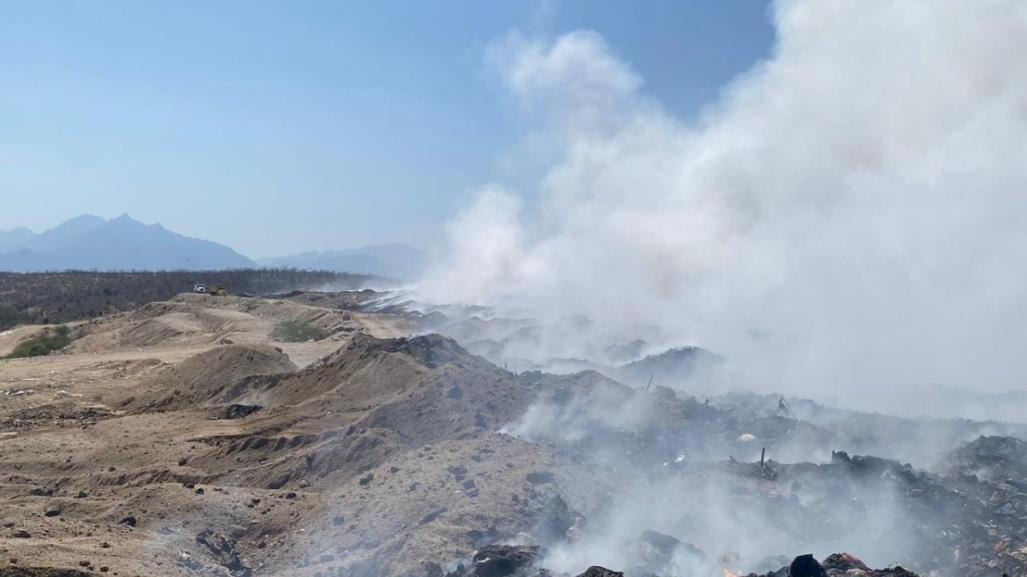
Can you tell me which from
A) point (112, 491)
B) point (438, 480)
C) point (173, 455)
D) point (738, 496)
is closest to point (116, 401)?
point (173, 455)

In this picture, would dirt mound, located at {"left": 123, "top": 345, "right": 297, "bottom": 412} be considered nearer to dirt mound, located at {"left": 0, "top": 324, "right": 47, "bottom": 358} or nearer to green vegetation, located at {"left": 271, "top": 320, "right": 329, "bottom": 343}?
green vegetation, located at {"left": 271, "top": 320, "right": 329, "bottom": 343}

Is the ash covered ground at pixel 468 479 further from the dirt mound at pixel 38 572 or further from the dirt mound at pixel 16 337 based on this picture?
the dirt mound at pixel 16 337

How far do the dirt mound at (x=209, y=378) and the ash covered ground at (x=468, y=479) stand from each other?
9 centimetres

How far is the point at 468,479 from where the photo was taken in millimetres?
12359

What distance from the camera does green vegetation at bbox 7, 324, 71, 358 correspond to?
109 feet

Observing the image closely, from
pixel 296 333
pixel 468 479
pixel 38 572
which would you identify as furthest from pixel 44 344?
pixel 38 572

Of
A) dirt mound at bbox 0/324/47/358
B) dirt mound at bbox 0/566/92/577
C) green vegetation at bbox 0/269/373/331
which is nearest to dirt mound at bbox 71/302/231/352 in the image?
dirt mound at bbox 0/324/47/358

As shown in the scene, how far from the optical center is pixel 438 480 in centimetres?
1239

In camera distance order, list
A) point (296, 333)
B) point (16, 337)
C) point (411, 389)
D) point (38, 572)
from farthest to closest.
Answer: point (296, 333)
point (16, 337)
point (411, 389)
point (38, 572)

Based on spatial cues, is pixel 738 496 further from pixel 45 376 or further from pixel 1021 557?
pixel 45 376

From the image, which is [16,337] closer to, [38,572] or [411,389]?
[411,389]

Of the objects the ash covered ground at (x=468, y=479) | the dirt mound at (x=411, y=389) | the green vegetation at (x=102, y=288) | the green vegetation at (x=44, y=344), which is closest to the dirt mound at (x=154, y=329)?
the green vegetation at (x=44, y=344)

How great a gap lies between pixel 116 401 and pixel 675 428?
54.2 feet

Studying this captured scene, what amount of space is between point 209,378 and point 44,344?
53.4 ft
